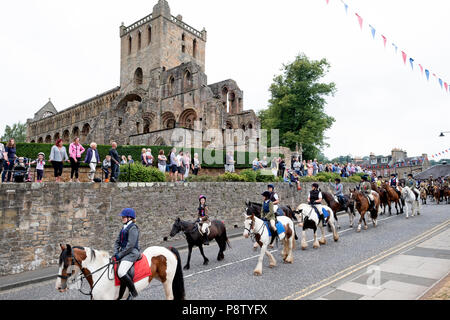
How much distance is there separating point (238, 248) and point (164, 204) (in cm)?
407

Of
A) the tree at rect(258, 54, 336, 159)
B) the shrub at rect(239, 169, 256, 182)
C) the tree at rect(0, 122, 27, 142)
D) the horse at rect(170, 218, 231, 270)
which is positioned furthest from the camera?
the tree at rect(0, 122, 27, 142)

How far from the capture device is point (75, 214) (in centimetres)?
993

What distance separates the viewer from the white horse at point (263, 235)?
25.2ft

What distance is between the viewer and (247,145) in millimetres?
31719

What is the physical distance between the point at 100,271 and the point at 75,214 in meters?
6.30

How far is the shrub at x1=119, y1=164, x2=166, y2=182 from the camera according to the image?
1181 centimetres

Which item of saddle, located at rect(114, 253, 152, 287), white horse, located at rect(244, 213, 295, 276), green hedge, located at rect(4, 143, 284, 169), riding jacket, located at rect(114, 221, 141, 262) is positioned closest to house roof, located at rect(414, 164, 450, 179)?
green hedge, located at rect(4, 143, 284, 169)

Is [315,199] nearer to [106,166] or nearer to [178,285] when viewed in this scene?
[178,285]

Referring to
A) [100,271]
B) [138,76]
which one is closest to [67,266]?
[100,271]

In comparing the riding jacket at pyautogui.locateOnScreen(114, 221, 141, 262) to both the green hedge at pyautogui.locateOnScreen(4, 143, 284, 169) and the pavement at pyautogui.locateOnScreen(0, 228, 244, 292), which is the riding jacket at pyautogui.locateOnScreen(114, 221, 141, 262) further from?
the green hedge at pyautogui.locateOnScreen(4, 143, 284, 169)

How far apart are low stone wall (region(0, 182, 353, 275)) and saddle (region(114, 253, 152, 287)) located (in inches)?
245

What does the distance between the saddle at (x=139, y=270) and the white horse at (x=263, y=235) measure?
129 inches
